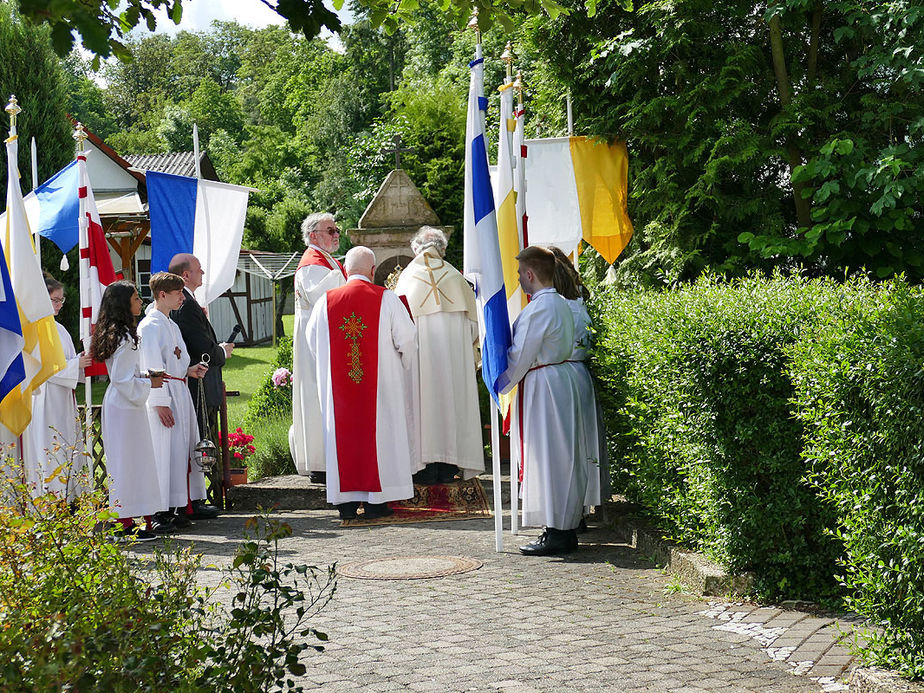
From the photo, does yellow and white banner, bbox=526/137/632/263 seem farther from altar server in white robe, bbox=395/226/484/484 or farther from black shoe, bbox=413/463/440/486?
black shoe, bbox=413/463/440/486

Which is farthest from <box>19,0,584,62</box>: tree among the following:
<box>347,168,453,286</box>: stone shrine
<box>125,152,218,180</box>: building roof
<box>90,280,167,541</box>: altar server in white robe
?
<box>125,152,218,180</box>: building roof

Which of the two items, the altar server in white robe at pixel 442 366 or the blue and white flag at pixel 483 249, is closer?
the blue and white flag at pixel 483 249

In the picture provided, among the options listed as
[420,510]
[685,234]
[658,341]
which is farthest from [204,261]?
[658,341]

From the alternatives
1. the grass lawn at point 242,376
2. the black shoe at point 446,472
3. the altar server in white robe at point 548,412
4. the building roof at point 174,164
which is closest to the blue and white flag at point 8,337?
the altar server in white robe at point 548,412

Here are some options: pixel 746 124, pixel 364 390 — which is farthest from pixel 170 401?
pixel 746 124

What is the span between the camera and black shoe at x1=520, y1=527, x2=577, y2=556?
7.60 meters

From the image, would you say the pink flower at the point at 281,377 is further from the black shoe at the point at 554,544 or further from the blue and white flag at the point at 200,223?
the black shoe at the point at 554,544

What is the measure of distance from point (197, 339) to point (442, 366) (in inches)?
87.9

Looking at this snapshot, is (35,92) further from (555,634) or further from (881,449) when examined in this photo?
(881,449)

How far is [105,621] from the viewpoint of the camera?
3184mm

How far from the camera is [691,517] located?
6.55m

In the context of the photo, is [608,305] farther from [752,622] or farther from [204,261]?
[204,261]

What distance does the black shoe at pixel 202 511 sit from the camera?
10.0 metres

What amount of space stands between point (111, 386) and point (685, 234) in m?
5.49
